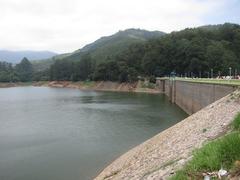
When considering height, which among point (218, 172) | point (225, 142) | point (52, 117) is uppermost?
point (225, 142)

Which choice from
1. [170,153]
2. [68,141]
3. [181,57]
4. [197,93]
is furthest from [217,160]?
[181,57]

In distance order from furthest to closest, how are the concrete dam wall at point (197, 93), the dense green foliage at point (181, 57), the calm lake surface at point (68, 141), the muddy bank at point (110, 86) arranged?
1. the muddy bank at point (110, 86)
2. the dense green foliage at point (181, 57)
3. the concrete dam wall at point (197, 93)
4. the calm lake surface at point (68, 141)

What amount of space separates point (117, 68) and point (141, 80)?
13335 millimetres

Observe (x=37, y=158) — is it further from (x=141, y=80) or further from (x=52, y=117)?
(x=141, y=80)

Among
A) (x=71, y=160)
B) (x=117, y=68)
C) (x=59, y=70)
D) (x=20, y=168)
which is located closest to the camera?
(x=20, y=168)

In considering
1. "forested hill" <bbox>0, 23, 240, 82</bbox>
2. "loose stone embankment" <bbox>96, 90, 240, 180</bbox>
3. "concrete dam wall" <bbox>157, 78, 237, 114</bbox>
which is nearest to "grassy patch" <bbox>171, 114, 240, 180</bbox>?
"loose stone embankment" <bbox>96, 90, 240, 180</bbox>

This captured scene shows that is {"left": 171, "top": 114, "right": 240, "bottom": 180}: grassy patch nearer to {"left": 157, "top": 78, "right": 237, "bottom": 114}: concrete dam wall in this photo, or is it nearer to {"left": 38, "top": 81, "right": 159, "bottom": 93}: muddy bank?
{"left": 157, "top": 78, "right": 237, "bottom": 114}: concrete dam wall

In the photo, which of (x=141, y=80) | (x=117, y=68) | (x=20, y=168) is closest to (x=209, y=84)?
(x=20, y=168)

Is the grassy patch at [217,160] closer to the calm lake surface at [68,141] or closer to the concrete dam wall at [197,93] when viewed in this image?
the calm lake surface at [68,141]

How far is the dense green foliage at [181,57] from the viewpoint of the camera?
4357 inches

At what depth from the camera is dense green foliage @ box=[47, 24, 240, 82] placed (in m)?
111

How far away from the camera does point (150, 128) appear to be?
4391 cm

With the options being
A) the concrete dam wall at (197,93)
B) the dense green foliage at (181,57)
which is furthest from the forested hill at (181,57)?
the concrete dam wall at (197,93)

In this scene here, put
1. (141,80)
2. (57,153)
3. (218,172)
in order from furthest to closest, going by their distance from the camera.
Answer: (141,80) → (57,153) → (218,172)
